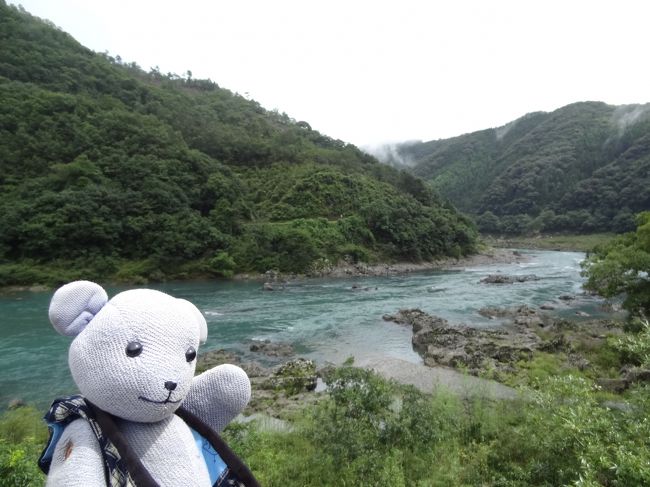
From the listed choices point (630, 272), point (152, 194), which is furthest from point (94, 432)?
point (152, 194)

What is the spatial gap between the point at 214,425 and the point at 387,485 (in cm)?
306

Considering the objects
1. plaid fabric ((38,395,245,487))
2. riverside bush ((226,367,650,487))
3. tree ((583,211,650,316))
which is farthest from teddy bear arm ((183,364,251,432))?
tree ((583,211,650,316))

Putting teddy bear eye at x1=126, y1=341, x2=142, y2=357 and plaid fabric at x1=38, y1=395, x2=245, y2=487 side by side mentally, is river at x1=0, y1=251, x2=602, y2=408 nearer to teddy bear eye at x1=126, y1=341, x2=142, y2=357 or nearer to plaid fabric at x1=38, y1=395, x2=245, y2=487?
plaid fabric at x1=38, y1=395, x2=245, y2=487

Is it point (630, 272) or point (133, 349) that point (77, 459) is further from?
point (630, 272)

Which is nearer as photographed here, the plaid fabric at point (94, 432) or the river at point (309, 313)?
the plaid fabric at point (94, 432)

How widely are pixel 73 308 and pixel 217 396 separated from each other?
1090 mm

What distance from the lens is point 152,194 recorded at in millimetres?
42438

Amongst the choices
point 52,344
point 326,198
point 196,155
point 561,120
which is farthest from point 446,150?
point 52,344

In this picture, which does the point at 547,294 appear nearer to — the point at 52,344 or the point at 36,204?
the point at 52,344

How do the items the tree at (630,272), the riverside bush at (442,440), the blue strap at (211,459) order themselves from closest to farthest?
the blue strap at (211,459) < the riverside bush at (442,440) < the tree at (630,272)

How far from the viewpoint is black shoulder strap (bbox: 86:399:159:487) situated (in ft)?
6.52

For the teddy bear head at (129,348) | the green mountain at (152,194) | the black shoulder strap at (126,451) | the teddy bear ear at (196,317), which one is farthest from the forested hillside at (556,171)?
the black shoulder strap at (126,451)

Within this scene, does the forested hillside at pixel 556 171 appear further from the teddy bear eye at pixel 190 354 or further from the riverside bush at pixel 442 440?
the teddy bear eye at pixel 190 354

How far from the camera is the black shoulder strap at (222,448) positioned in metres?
2.53
